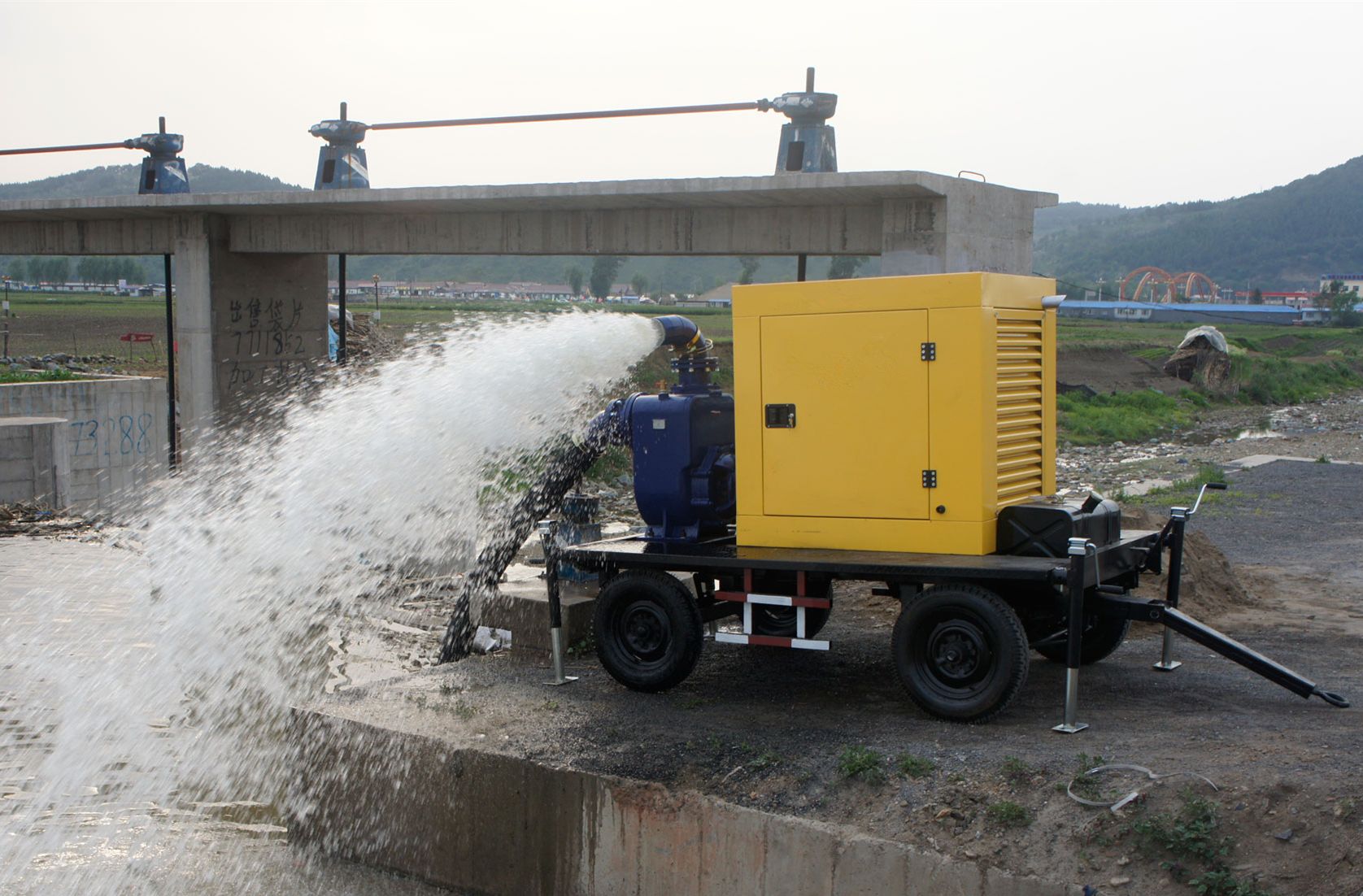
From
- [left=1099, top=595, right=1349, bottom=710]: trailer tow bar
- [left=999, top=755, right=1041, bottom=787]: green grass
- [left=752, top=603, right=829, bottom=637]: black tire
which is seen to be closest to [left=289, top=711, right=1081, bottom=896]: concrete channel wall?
[left=999, top=755, right=1041, bottom=787]: green grass

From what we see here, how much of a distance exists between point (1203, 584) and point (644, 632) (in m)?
5.67

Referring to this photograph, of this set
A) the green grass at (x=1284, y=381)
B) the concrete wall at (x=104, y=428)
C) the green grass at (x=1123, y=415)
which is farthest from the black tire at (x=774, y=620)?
the green grass at (x=1284, y=381)

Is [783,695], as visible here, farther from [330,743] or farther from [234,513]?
[234,513]

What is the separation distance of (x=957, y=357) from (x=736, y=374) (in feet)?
4.68

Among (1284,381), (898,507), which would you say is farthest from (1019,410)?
(1284,381)

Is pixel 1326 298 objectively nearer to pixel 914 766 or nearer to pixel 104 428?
pixel 104 428

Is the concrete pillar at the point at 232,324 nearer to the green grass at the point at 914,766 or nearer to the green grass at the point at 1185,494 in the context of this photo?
the green grass at the point at 1185,494

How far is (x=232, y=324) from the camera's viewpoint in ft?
66.1

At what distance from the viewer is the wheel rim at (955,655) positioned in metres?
7.25

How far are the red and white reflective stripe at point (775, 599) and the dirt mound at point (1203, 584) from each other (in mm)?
4101

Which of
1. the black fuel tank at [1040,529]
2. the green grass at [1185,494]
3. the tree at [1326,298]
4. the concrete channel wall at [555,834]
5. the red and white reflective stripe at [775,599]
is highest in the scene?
the tree at [1326,298]

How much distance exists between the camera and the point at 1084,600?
7555 millimetres

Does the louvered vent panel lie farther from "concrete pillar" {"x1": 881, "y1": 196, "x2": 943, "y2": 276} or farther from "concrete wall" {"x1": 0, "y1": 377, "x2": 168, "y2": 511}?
"concrete wall" {"x1": 0, "y1": 377, "x2": 168, "y2": 511}

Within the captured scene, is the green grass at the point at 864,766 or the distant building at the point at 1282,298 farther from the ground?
the distant building at the point at 1282,298
